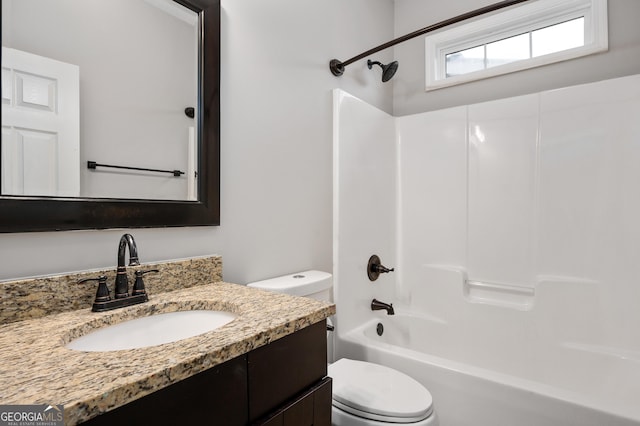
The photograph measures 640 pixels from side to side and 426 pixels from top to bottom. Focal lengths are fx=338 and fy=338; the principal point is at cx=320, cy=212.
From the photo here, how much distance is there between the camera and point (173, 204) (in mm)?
1167

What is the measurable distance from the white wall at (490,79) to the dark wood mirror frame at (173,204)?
5.65 ft

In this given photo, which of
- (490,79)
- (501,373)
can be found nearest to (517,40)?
(490,79)

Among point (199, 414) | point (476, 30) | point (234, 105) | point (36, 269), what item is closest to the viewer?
point (199, 414)

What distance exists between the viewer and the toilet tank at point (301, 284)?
1408 millimetres

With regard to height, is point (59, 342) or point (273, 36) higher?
point (273, 36)

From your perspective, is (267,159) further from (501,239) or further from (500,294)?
(500,294)

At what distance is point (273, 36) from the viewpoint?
157cm

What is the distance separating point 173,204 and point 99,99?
380 millimetres

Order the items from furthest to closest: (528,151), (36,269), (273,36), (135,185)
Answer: (528,151)
(273,36)
(135,185)
(36,269)

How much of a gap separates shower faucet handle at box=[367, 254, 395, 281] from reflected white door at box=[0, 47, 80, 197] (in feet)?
5.33

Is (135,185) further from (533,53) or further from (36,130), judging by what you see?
(533,53)

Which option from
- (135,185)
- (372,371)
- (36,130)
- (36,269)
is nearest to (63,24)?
(36,130)

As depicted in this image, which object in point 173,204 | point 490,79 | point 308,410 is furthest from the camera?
point 490,79

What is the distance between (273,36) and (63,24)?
850 mm
